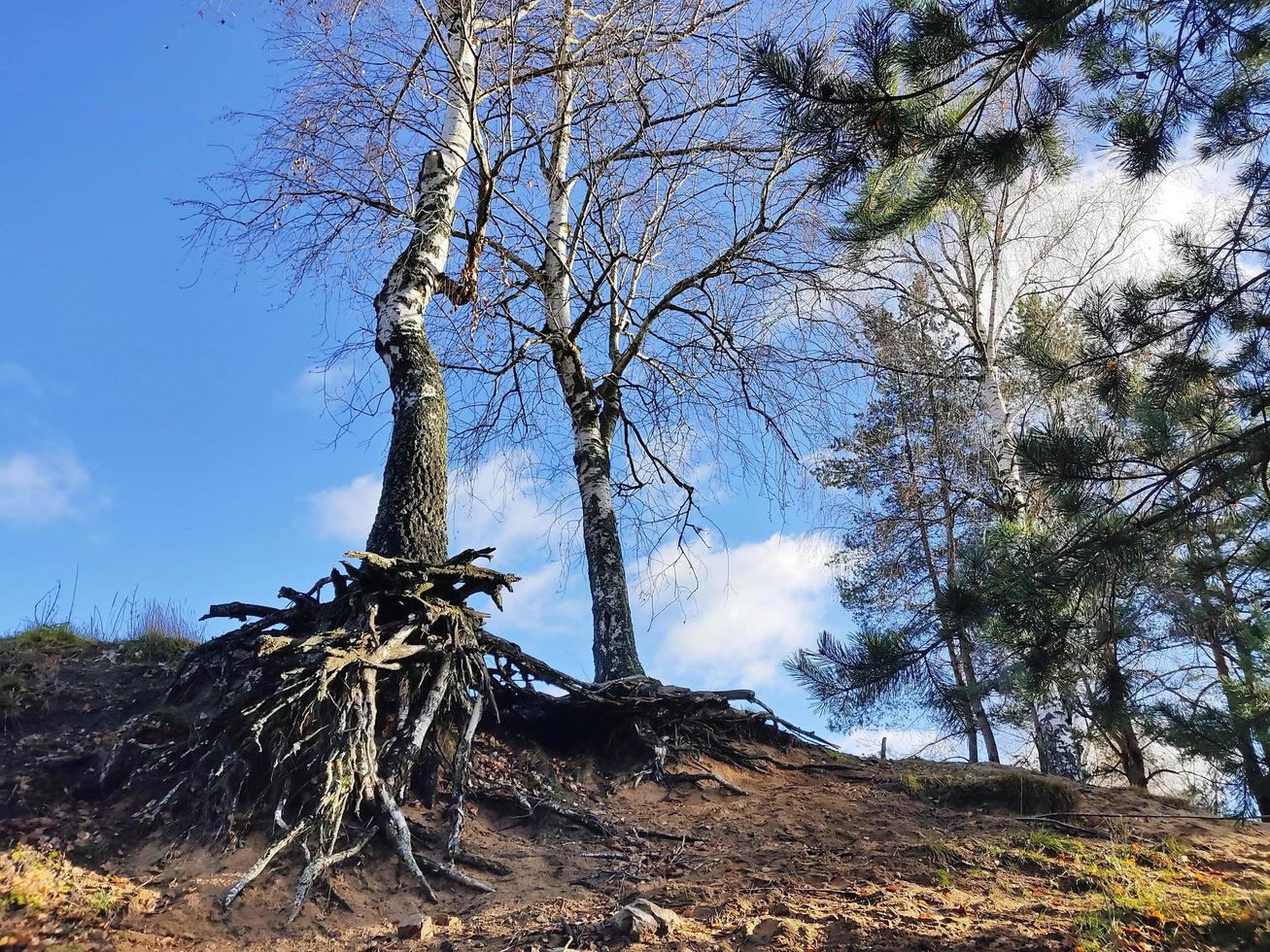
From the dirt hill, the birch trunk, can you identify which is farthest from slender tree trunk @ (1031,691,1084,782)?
the birch trunk

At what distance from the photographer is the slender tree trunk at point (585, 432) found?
20.5 ft

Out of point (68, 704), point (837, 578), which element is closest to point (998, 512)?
point (837, 578)

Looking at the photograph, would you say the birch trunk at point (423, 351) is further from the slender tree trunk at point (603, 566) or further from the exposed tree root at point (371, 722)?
the slender tree trunk at point (603, 566)

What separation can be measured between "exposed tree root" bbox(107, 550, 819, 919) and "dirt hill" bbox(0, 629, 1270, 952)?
0.11 meters

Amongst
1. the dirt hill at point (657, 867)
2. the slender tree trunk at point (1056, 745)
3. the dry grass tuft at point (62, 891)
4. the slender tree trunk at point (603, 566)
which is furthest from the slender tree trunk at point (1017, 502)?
the dry grass tuft at point (62, 891)

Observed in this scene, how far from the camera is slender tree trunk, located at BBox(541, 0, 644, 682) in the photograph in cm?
623

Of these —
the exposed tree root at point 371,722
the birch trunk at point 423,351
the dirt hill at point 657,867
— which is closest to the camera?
the dirt hill at point 657,867

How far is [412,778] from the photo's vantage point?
4312 mm

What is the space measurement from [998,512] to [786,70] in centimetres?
676

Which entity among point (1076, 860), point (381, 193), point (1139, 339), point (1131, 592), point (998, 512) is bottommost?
point (1076, 860)

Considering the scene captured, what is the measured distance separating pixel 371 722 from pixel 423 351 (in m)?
2.51

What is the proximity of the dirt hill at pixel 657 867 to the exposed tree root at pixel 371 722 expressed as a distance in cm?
11

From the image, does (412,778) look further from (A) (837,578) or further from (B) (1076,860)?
(A) (837,578)

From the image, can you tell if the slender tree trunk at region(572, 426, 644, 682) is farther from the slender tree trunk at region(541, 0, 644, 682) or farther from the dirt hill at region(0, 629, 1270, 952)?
the dirt hill at region(0, 629, 1270, 952)
